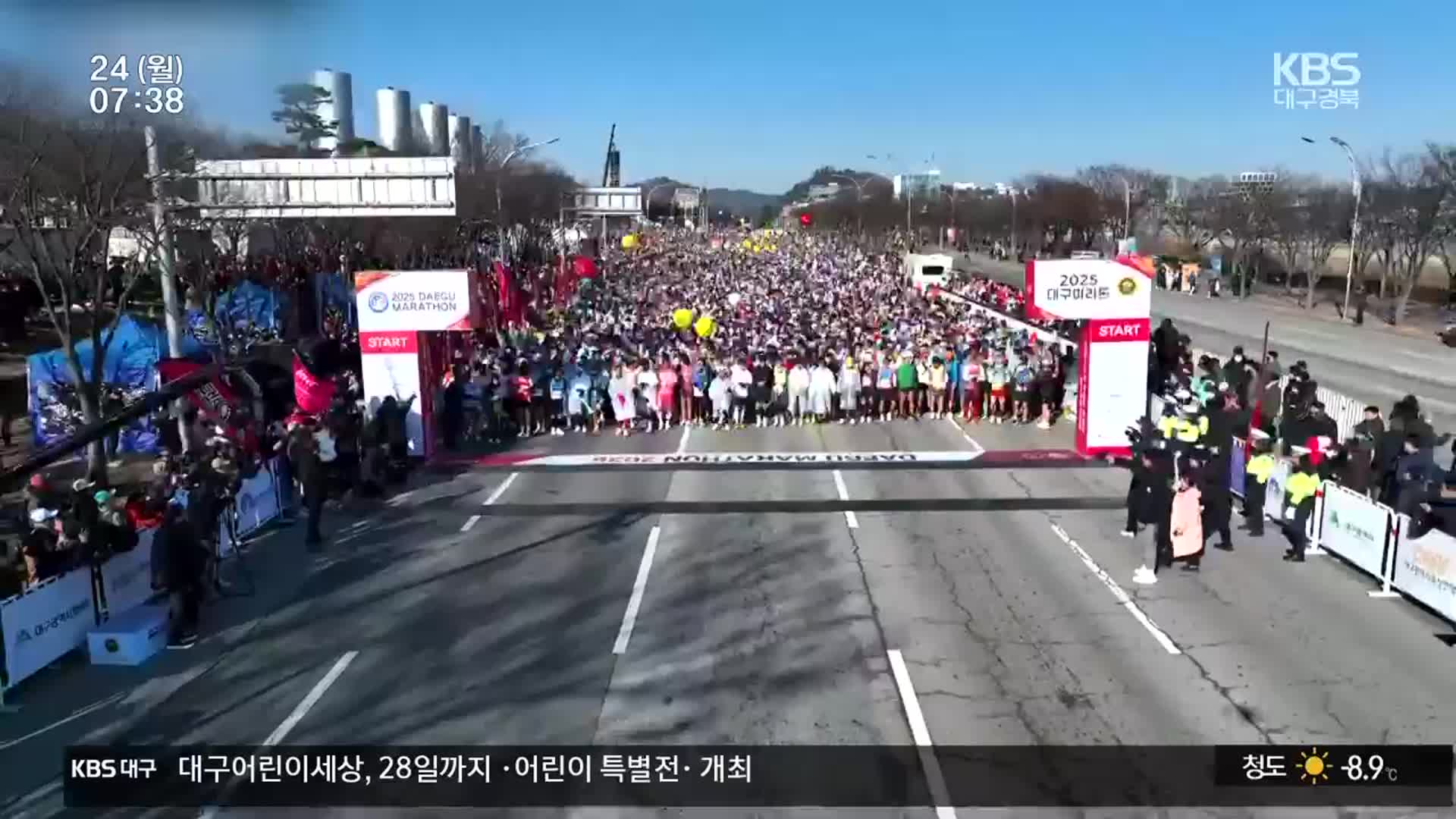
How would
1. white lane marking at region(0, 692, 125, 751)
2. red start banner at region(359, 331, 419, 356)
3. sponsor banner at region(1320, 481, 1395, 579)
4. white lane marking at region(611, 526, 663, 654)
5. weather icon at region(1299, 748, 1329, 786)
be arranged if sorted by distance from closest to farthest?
1. weather icon at region(1299, 748, 1329, 786)
2. white lane marking at region(0, 692, 125, 751)
3. white lane marking at region(611, 526, 663, 654)
4. sponsor banner at region(1320, 481, 1395, 579)
5. red start banner at region(359, 331, 419, 356)

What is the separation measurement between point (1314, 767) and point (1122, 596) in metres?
3.73

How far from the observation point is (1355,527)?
39.7ft

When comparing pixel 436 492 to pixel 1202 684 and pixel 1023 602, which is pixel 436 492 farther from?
pixel 1202 684

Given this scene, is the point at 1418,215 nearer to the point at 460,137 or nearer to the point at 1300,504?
the point at 1300,504

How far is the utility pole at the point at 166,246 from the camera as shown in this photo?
1683 centimetres

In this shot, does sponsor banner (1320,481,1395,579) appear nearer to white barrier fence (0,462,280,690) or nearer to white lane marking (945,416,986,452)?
white lane marking (945,416,986,452)

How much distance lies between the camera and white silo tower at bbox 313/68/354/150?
865 inches

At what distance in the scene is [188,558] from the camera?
10.2 meters

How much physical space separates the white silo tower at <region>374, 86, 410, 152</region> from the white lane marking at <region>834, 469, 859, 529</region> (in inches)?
1768

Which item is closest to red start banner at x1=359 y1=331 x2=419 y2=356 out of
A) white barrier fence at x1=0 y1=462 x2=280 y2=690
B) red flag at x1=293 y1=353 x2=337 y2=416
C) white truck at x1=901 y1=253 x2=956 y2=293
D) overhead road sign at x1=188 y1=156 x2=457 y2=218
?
red flag at x1=293 y1=353 x2=337 y2=416

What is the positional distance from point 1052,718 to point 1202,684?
1.57 m

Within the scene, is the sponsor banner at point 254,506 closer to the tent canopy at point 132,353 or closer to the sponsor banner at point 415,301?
the sponsor banner at point 415,301

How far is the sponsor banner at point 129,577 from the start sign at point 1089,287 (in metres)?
13.4

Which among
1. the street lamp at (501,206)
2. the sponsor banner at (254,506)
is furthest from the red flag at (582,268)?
the sponsor banner at (254,506)
